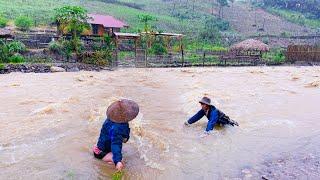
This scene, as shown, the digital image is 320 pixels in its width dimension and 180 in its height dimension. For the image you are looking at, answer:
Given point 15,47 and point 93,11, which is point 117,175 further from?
point 93,11

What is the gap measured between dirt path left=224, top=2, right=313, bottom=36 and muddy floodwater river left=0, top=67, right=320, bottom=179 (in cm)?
3489

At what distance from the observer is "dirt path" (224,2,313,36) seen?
47.1 meters

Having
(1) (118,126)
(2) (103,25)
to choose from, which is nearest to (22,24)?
(2) (103,25)

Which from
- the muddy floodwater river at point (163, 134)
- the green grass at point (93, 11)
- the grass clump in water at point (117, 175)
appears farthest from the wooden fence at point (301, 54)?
the grass clump in water at point (117, 175)

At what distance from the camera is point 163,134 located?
7.12 m

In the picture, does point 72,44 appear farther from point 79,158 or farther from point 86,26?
point 79,158

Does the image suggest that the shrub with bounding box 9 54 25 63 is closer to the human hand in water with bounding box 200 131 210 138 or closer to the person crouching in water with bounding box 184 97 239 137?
the person crouching in water with bounding box 184 97 239 137

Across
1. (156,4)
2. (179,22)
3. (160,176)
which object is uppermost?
(156,4)

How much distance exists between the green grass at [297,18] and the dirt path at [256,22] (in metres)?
1.04

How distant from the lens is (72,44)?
21.3 metres

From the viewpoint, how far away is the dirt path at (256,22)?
47.1 meters

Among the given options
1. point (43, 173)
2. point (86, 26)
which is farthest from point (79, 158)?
point (86, 26)

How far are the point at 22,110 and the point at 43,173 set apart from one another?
182 inches

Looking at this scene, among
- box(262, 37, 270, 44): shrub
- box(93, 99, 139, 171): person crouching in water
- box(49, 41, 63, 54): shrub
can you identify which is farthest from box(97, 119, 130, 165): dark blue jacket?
box(262, 37, 270, 44): shrub
